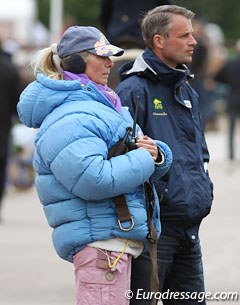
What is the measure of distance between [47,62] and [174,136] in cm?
78

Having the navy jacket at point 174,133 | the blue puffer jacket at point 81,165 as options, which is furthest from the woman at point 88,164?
the navy jacket at point 174,133

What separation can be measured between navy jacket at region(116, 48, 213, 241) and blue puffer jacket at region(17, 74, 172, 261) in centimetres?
30

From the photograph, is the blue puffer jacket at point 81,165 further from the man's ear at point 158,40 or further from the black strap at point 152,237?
the man's ear at point 158,40

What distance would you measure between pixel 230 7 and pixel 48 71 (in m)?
43.4

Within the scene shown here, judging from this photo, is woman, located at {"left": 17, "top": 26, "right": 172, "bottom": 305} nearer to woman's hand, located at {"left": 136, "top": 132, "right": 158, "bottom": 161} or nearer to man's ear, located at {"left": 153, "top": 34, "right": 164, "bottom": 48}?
woman's hand, located at {"left": 136, "top": 132, "right": 158, "bottom": 161}

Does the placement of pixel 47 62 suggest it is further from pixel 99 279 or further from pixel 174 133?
pixel 99 279

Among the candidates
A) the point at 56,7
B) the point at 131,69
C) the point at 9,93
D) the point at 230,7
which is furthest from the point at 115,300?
the point at 230,7

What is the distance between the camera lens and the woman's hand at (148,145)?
5.05 metres

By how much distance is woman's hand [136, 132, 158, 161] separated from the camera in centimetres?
505

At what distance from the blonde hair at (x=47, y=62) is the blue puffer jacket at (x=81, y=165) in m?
0.10

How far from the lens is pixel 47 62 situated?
520 cm

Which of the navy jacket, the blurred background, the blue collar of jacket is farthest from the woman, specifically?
the blurred background

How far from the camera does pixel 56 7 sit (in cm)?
3241

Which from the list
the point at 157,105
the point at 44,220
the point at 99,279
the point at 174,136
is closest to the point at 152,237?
the point at 99,279
